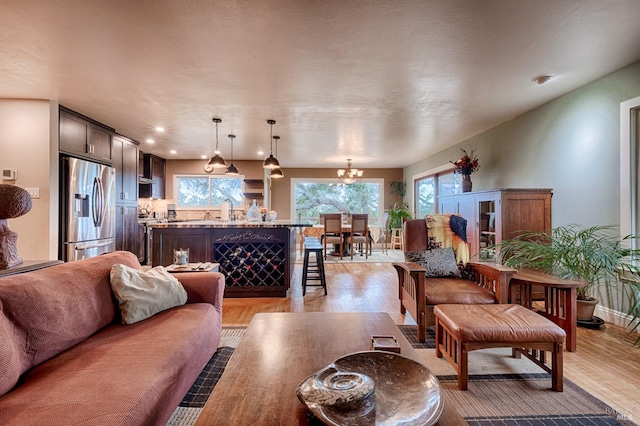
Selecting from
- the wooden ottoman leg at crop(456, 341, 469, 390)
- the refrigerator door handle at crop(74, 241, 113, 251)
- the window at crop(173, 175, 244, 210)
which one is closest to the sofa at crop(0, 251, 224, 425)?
the wooden ottoman leg at crop(456, 341, 469, 390)

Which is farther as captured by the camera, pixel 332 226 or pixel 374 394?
pixel 332 226

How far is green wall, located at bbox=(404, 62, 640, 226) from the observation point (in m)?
2.87

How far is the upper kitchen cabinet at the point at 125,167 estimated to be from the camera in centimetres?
502

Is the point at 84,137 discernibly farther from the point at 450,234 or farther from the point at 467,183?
the point at 467,183

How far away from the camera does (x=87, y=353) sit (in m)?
1.36

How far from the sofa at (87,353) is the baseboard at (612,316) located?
356 centimetres

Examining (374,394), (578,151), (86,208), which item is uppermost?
(578,151)

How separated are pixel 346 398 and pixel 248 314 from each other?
247cm

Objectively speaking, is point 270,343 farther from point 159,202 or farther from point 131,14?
point 159,202

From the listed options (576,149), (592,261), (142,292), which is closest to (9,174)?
(142,292)

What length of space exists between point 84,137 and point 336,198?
6.53m

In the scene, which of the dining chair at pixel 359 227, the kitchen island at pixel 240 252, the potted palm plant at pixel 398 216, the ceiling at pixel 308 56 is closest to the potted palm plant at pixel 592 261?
the ceiling at pixel 308 56

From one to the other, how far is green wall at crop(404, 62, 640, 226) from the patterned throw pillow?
5.31ft

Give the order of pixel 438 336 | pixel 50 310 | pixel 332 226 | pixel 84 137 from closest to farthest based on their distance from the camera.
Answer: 1. pixel 50 310
2. pixel 438 336
3. pixel 84 137
4. pixel 332 226
